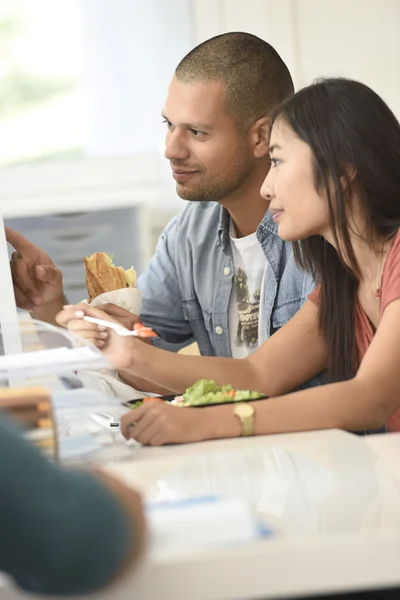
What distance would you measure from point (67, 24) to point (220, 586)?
3438mm

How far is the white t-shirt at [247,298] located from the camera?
2131 millimetres

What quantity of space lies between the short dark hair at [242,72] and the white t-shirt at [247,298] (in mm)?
300

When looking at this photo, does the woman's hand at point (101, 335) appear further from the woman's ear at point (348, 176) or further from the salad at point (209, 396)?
the woman's ear at point (348, 176)

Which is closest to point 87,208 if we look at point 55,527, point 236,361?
point 236,361

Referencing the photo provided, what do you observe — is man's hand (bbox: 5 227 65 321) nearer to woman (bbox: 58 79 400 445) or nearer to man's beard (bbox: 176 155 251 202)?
woman (bbox: 58 79 400 445)

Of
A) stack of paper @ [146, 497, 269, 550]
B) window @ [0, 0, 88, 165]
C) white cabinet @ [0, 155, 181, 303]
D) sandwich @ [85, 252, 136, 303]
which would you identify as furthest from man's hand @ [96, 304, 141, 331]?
window @ [0, 0, 88, 165]

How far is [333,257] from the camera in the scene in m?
1.77

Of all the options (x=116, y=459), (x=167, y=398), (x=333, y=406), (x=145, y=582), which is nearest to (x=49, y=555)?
(x=145, y=582)

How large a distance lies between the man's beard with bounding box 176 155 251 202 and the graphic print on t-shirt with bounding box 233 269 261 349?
0.18 metres

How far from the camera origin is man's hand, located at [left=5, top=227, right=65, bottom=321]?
5.82 ft

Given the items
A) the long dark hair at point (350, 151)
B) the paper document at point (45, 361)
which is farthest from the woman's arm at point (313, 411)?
the long dark hair at point (350, 151)

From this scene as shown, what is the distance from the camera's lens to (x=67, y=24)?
3828mm

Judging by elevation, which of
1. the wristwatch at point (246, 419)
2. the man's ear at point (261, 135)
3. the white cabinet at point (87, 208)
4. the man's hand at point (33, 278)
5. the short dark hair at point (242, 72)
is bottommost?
the white cabinet at point (87, 208)

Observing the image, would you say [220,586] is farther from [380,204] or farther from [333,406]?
[380,204]
